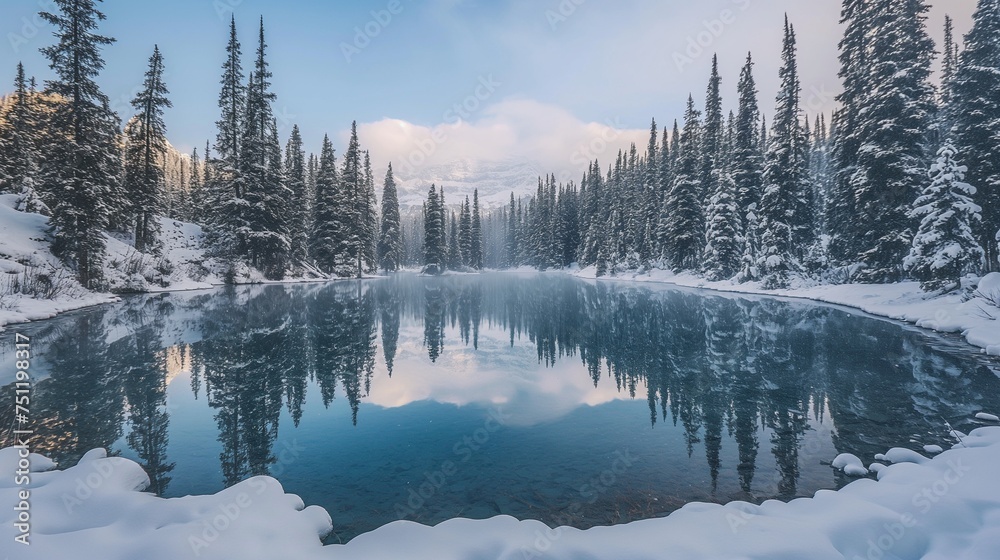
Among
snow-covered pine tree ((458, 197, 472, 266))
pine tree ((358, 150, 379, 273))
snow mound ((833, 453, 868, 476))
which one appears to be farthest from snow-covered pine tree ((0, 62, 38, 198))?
snow-covered pine tree ((458, 197, 472, 266))

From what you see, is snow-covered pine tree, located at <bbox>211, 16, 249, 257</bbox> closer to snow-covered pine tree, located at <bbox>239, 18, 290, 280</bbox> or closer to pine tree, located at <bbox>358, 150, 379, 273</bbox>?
snow-covered pine tree, located at <bbox>239, 18, 290, 280</bbox>

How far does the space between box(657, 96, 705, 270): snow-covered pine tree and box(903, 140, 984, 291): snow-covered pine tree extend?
2592 cm

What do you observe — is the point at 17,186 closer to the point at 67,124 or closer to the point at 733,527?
the point at 67,124

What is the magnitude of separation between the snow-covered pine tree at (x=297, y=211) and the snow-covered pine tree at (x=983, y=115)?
52484 mm

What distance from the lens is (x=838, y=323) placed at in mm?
18938

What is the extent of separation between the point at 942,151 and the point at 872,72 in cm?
852

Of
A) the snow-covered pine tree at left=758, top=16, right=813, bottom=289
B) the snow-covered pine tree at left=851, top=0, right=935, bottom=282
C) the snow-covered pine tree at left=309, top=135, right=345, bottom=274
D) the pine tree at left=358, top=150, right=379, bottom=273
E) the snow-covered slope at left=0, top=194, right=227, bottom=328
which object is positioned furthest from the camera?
the pine tree at left=358, top=150, right=379, bottom=273

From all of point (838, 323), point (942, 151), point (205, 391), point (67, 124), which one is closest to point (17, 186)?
point (67, 124)

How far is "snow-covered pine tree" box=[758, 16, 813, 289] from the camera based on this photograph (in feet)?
104

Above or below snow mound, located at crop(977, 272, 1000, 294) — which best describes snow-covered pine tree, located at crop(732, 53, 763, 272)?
above

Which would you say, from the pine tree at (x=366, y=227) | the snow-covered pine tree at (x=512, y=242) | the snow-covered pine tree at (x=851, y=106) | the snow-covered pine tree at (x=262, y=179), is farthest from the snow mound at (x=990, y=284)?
the snow-covered pine tree at (x=512, y=242)

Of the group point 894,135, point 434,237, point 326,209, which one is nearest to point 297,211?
point 326,209

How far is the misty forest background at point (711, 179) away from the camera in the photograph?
21.4 m

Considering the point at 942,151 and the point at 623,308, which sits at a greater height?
the point at 942,151
